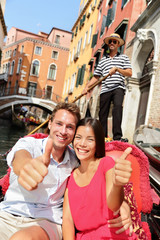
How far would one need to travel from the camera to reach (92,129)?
1.37 metres

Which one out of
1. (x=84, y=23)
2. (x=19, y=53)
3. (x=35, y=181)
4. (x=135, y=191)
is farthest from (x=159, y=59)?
(x=19, y=53)

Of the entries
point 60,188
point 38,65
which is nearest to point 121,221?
point 60,188

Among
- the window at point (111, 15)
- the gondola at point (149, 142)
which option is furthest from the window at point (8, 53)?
the gondola at point (149, 142)

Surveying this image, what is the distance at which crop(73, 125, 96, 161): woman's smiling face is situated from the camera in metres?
1.33

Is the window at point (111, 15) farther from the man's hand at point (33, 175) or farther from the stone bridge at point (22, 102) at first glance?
the man's hand at point (33, 175)

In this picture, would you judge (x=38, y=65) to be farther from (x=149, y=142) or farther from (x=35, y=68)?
(x=149, y=142)

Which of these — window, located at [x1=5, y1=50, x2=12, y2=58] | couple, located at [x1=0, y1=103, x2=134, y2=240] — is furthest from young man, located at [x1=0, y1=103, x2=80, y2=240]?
window, located at [x1=5, y1=50, x2=12, y2=58]

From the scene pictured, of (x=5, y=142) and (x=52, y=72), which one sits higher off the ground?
(x=52, y=72)

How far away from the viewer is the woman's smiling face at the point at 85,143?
1.33m

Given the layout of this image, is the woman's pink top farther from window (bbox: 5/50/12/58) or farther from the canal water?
window (bbox: 5/50/12/58)

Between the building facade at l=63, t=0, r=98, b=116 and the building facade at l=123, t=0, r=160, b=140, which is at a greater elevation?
the building facade at l=63, t=0, r=98, b=116

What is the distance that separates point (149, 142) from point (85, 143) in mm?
1784

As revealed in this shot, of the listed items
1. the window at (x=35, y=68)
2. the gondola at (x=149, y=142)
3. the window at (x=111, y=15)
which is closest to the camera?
the gondola at (x=149, y=142)

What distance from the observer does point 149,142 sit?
294 cm
